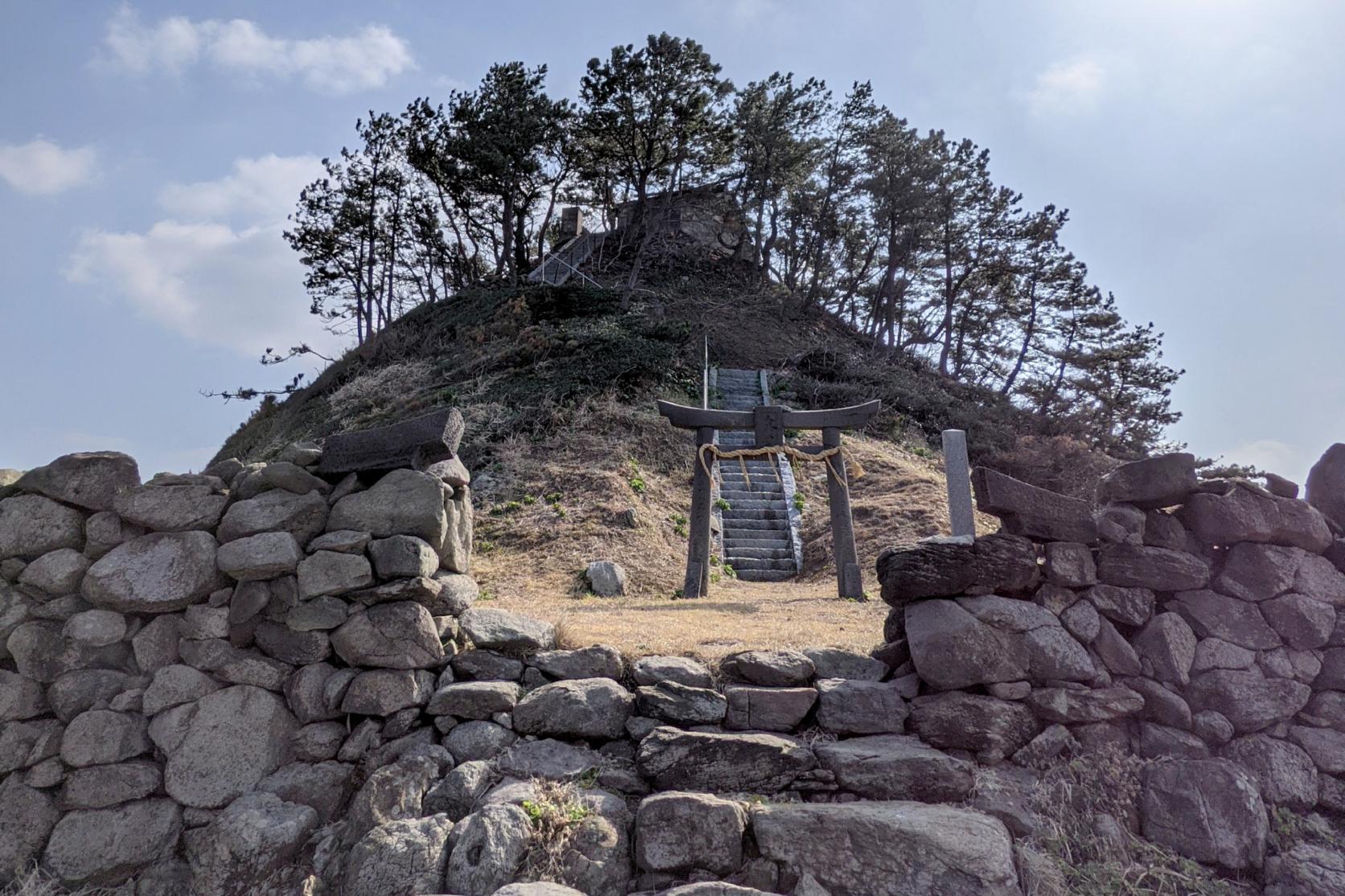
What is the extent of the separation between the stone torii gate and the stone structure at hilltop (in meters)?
4.43

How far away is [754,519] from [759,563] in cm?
142

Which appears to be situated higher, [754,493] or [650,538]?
[754,493]

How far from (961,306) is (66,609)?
28911 millimetres

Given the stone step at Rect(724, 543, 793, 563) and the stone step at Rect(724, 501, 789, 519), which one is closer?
the stone step at Rect(724, 543, 793, 563)

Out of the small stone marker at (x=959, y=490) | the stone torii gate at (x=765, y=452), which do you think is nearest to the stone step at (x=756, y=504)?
the stone torii gate at (x=765, y=452)

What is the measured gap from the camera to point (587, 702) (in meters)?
4.22

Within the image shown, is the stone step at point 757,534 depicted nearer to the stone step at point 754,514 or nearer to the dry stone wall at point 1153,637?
the stone step at point 754,514

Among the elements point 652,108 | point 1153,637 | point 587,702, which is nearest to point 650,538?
point 587,702

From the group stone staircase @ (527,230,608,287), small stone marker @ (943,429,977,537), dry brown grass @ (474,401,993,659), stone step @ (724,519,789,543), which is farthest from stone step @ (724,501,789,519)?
stone staircase @ (527,230,608,287)

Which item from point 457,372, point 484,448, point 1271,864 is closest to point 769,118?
point 457,372

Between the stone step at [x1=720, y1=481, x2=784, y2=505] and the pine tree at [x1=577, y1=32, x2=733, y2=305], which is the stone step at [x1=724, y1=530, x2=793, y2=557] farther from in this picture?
the pine tree at [x1=577, y1=32, x2=733, y2=305]

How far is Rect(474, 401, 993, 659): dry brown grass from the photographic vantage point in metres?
5.49

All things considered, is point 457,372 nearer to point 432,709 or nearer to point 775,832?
point 432,709

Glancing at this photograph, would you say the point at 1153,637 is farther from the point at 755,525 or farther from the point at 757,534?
the point at 755,525
